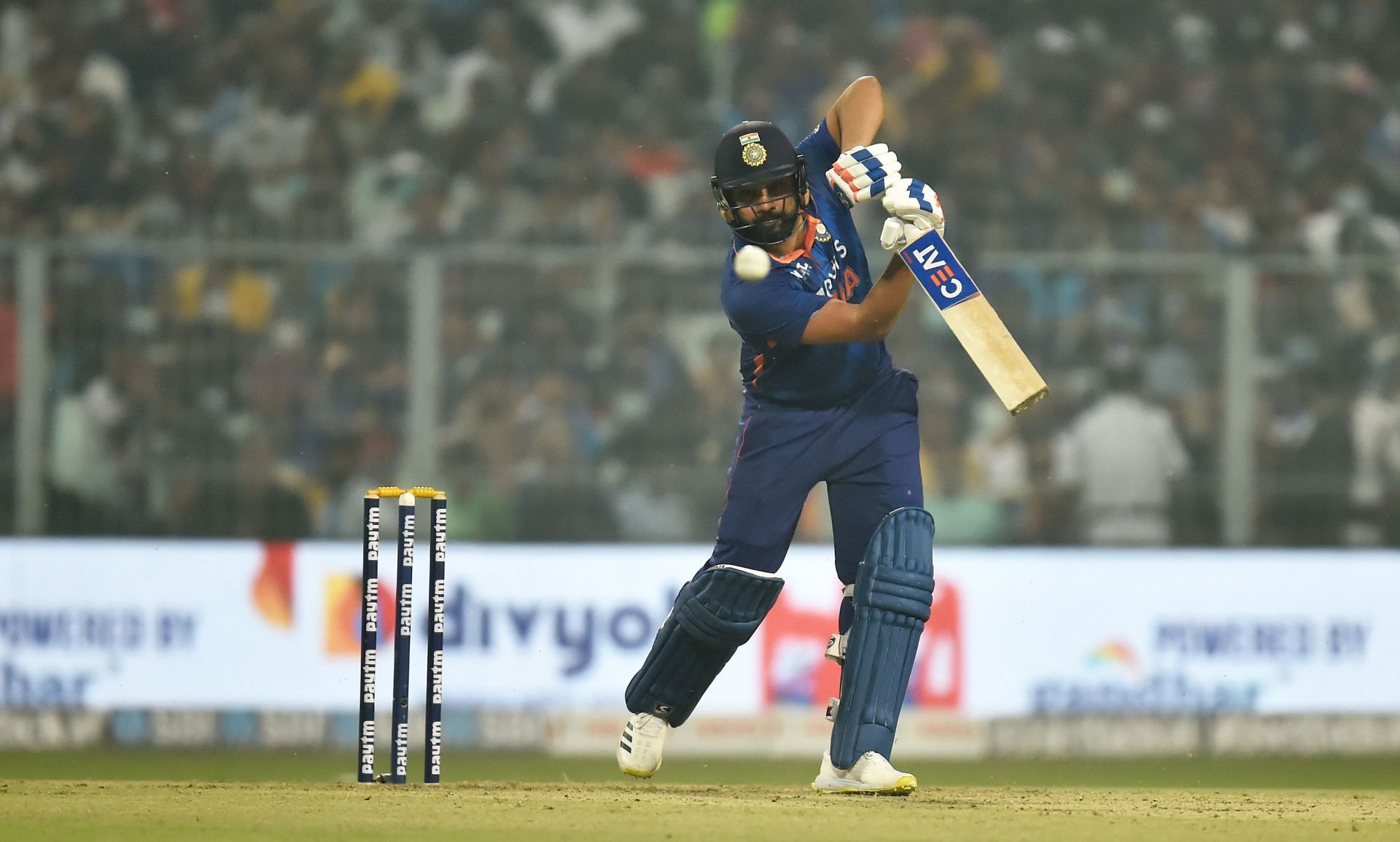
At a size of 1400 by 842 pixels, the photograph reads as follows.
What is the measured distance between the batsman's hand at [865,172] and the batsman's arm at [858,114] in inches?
12.6

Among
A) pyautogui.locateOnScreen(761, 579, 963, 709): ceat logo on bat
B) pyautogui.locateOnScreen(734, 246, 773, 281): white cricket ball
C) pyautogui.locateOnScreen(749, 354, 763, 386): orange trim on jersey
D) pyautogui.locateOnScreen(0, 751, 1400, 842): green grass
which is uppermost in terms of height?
pyautogui.locateOnScreen(734, 246, 773, 281): white cricket ball

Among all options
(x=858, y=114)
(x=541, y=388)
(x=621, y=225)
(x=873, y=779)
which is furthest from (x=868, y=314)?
(x=621, y=225)

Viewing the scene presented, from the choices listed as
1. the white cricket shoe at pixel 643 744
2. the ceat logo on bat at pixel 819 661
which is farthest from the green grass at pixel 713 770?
the white cricket shoe at pixel 643 744

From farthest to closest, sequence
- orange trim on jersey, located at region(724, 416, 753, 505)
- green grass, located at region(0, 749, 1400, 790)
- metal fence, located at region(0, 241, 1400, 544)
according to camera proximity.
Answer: metal fence, located at region(0, 241, 1400, 544) < green grass, located at region(0, 749, 1400, 790) < orange trim on jersey, located at region(724, 416, 753, 505)

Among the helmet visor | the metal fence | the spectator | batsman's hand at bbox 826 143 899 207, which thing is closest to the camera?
batsman's hand at bbox 826 143 899 207

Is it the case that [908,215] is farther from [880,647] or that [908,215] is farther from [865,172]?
[880,647]

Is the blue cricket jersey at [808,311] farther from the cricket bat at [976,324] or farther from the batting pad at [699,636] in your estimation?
the batting pad at [699,636]

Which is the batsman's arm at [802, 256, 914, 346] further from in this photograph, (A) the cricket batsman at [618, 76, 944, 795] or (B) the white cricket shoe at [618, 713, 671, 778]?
(B) the white cricket shoe at [618, 713, 671, 778]

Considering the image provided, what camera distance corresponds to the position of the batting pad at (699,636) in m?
5.27

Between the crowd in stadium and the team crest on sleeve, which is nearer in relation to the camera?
the team crest on sleeve

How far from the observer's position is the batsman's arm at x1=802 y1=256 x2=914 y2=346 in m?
4.83

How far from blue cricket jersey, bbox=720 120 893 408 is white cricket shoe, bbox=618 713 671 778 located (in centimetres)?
100

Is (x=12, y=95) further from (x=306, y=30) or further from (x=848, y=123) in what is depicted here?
(x=848, y=123)

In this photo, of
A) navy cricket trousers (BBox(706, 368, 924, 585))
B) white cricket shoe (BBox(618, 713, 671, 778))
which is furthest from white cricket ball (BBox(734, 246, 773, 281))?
white cricket shoe (BBox(618, 713, 671, 778))
